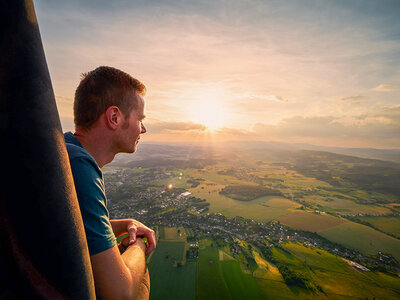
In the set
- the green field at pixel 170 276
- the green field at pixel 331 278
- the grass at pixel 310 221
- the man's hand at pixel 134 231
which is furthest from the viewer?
the grass at pixel 310 221

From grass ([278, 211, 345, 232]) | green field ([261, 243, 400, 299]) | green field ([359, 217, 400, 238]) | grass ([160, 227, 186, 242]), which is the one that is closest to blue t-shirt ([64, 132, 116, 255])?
green field ([261, 243, 400, 299])

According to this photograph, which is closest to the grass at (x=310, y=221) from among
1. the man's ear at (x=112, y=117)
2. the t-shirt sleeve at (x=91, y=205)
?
the man's ear at (x=112, y=117)

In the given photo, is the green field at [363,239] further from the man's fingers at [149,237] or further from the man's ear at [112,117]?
the man's ear at [112,117]

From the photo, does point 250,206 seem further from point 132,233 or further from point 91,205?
point 91,205

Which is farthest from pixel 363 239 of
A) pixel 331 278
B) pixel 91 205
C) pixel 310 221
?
pixel 91 205

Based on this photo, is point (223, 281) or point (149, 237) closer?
point (149, 237)

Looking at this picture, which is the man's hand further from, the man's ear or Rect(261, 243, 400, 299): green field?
Rect(261, 243, 400, 299): green field

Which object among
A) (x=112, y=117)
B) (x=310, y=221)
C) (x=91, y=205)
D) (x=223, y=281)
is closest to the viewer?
(x=91, y=205)

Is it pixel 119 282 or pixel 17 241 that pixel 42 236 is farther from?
pixel 119 282
